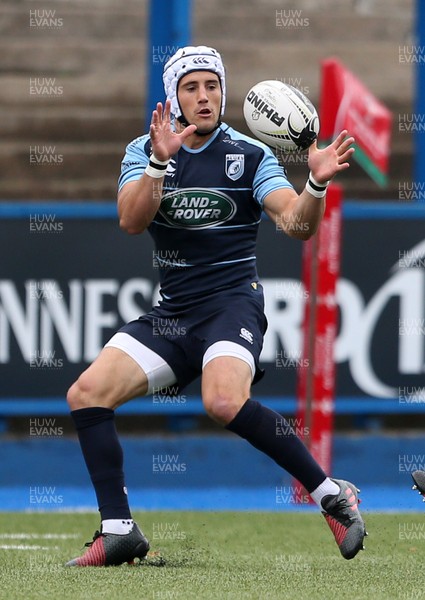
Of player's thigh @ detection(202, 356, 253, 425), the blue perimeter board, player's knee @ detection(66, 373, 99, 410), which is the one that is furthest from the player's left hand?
the blue perimeter board

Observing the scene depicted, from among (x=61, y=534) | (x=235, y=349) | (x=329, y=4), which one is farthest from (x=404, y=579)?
(x=329, y=4)

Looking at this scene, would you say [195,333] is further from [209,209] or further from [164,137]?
[164,137]

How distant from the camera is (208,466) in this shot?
1059cm

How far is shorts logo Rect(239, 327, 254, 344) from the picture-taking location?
20.5ft

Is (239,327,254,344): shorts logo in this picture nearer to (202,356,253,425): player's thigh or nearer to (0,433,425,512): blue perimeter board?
(202,356,253,425): player's thigh

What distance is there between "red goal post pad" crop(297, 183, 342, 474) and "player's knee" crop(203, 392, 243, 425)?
12.0 feet

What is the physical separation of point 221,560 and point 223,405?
97 cm

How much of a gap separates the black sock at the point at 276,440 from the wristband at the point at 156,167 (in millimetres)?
1013

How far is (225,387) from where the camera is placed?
238 inches

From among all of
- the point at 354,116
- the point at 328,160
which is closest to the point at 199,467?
the point at 354,116

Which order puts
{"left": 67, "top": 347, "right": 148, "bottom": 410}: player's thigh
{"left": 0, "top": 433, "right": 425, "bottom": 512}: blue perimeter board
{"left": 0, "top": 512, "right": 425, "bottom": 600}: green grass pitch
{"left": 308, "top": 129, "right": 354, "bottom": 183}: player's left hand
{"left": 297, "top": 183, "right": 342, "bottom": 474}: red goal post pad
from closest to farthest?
1. {"left": 0, "top": 512, "right": 425, "bottom": 600}: green grass pitch
2. {"left": 308, "top": 129, "right": 354, "bottom": 183}: player's left hand
3. {"left": 67, "top": 347, "right": 148, "bottom": 410}: player's thigh
4. {"left": 297, "top": 183, "right": 342, "bottom": 474}: red goal post pad
5. {"left": 0, "top": 433, "right": 425, "bottom": 512}: blue perimeter board

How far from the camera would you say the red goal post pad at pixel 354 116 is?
10.1m

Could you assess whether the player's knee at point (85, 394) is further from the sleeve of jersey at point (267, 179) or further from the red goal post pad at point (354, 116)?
the red goal post pad at point (354, 116)

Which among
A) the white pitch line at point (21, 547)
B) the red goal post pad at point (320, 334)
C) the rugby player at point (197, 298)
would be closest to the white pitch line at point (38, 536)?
the white pitch line at point (21, 547)
